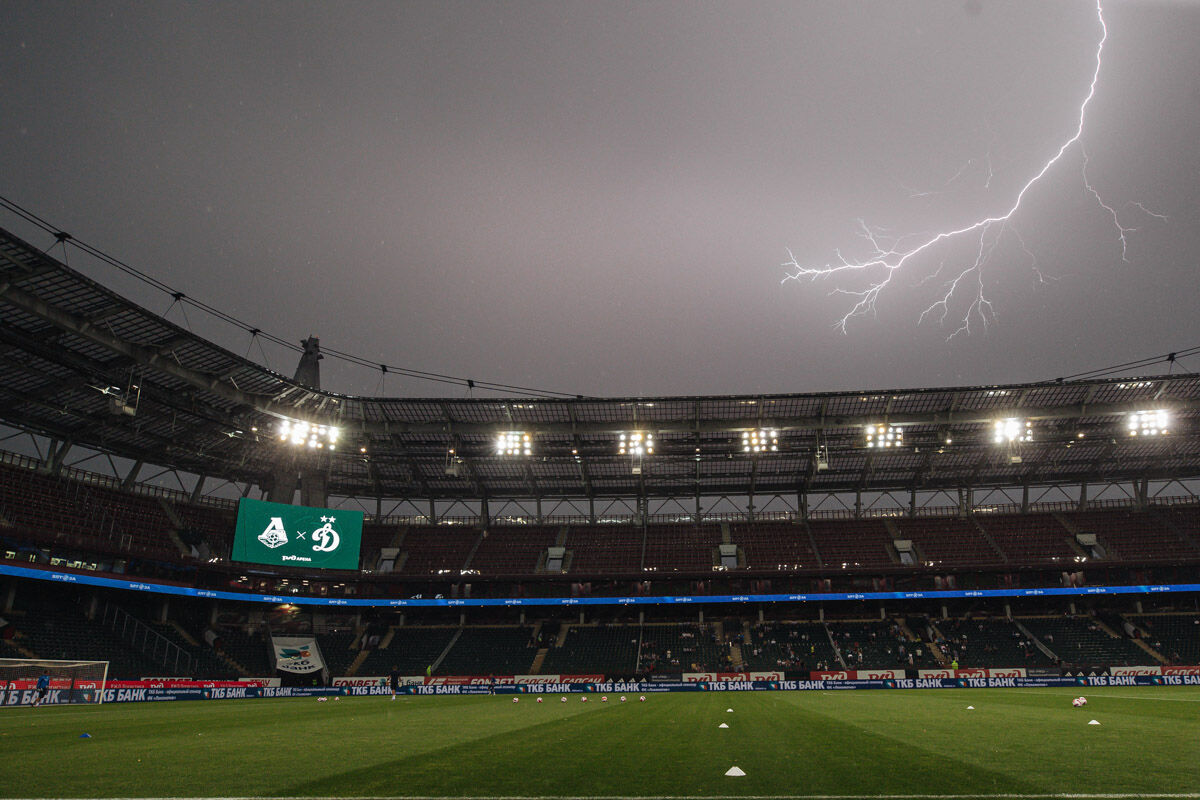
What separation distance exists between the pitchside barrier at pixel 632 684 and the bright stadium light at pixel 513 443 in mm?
15082

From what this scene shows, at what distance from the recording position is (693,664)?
48062mm

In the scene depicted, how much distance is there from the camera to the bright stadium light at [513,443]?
46250 millimetres

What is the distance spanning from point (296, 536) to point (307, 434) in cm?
1156

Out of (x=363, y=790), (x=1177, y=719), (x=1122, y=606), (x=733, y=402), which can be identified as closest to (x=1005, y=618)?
(x=1122, y=606)

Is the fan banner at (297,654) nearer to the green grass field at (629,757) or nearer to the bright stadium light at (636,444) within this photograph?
the bright stadium light at (636,444)

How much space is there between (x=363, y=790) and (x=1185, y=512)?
6783 cm

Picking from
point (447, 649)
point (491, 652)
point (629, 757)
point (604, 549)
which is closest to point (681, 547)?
point (604, 549)

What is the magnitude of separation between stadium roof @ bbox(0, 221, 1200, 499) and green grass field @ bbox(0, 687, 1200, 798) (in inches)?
916

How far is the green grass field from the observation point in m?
7.83

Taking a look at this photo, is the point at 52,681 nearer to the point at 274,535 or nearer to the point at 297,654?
the point at 274,535

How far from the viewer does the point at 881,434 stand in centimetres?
4600

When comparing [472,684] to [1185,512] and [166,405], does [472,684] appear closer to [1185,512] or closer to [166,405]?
[166,405]

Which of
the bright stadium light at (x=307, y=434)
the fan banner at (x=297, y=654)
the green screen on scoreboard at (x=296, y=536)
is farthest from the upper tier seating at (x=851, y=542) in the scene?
the fan banner at (x=297, y=654)

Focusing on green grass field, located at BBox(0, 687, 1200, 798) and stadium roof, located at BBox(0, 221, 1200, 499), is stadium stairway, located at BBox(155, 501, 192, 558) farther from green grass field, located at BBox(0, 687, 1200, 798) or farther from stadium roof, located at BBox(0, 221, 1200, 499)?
green grass field, located at BBox(0, 687, 1200, 798)
